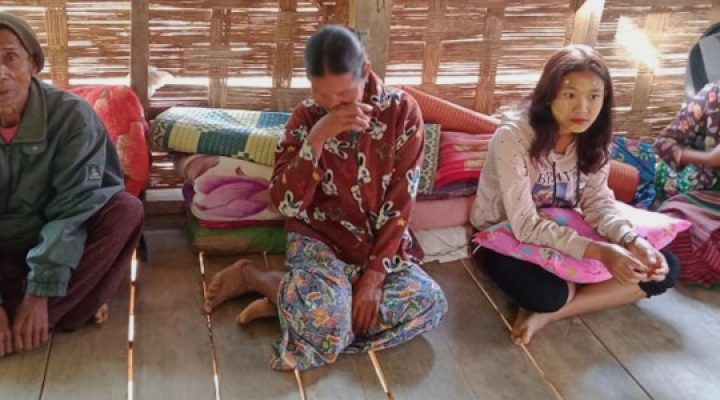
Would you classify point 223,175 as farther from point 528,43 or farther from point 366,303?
point 528,43

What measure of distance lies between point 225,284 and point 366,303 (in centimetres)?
44

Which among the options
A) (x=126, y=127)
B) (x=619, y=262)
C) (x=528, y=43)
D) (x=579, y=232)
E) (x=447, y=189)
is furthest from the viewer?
(x=528, y=43)

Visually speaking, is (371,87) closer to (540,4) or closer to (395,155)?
(395,155)

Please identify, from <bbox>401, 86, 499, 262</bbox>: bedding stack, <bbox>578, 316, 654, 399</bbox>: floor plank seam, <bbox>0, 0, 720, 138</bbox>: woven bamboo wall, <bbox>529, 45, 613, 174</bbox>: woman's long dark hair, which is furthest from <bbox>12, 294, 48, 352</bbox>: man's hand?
<bbox>578, 316, 654, 399</bbox>: floor plank seam

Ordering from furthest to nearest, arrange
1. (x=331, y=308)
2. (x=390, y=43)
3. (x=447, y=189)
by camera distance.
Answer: (x=390, y=43) < (x=447, y=189) < (x=331, y=308)

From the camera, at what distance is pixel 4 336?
6.64 feet

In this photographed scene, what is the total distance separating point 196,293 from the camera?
2418 millimetres

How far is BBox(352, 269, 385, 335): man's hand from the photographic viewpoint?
2.17 m

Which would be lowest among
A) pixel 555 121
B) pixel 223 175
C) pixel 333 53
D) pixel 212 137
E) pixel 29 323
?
pixel 29 323

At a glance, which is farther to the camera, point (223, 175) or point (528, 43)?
point (528, 43)

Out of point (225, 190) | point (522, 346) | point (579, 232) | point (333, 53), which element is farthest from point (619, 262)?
point (225, 190)

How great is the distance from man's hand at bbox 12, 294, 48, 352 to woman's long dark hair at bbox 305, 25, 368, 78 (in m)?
0.91

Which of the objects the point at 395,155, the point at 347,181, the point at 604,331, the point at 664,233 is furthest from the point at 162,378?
the point at 664,233

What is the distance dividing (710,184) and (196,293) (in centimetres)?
180
